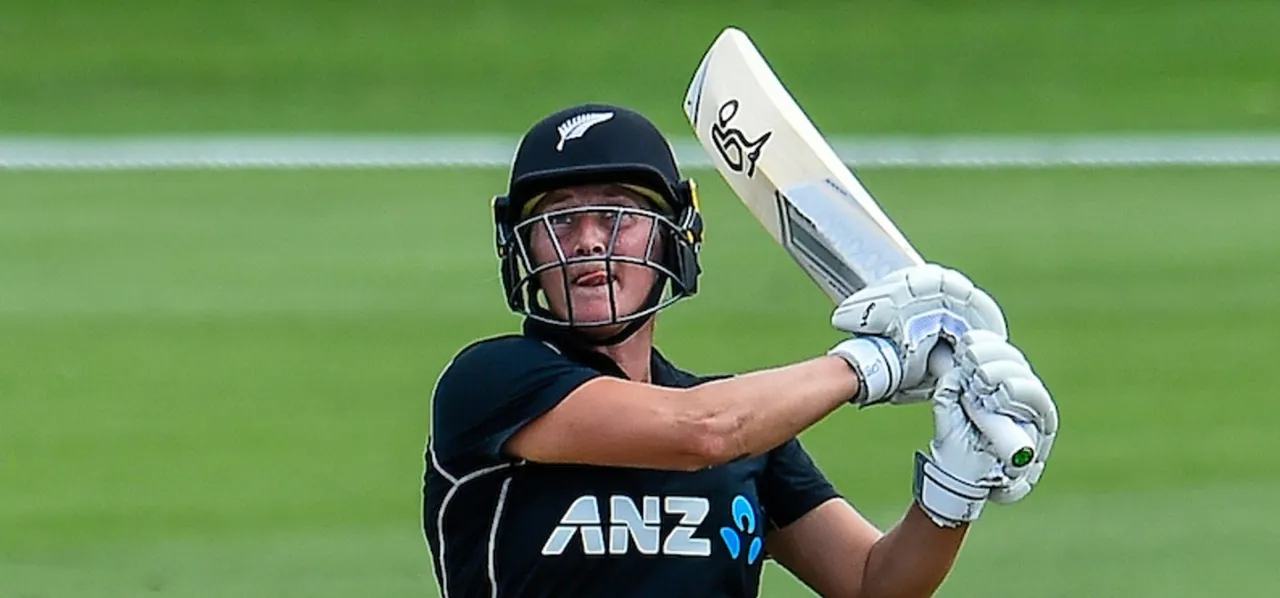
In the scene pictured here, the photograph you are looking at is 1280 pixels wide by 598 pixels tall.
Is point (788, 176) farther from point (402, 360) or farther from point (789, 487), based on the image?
point (402, 360)

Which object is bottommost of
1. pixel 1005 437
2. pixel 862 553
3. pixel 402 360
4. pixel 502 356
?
pixel 402 360

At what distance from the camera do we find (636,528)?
144 inches

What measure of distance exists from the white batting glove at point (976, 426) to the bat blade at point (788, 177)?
36 centimetres

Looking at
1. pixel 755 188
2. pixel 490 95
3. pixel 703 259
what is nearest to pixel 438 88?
pixel 490 95

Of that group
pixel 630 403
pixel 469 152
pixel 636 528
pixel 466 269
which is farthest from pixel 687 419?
pixel 469 152

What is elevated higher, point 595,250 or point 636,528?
point 595,250

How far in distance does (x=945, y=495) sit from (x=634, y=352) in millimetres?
539

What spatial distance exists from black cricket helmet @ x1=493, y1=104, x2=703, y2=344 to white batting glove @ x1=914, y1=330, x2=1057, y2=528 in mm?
473

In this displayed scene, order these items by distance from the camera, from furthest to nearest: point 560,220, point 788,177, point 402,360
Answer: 1. point 402,360
2. point 788,177
3. point 560,220

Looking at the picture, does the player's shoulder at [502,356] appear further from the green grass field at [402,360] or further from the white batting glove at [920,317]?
the green grass field at [402,360]

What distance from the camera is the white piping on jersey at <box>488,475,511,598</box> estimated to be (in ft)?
12.0

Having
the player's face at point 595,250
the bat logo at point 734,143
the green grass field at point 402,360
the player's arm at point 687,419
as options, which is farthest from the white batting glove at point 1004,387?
the green grass field at point 402,360

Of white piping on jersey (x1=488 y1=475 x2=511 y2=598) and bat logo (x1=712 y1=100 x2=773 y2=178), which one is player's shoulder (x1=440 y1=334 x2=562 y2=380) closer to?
white piping on jersey (x1=488 y1=475 x2=511 y2=598)

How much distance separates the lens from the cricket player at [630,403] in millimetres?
3578
